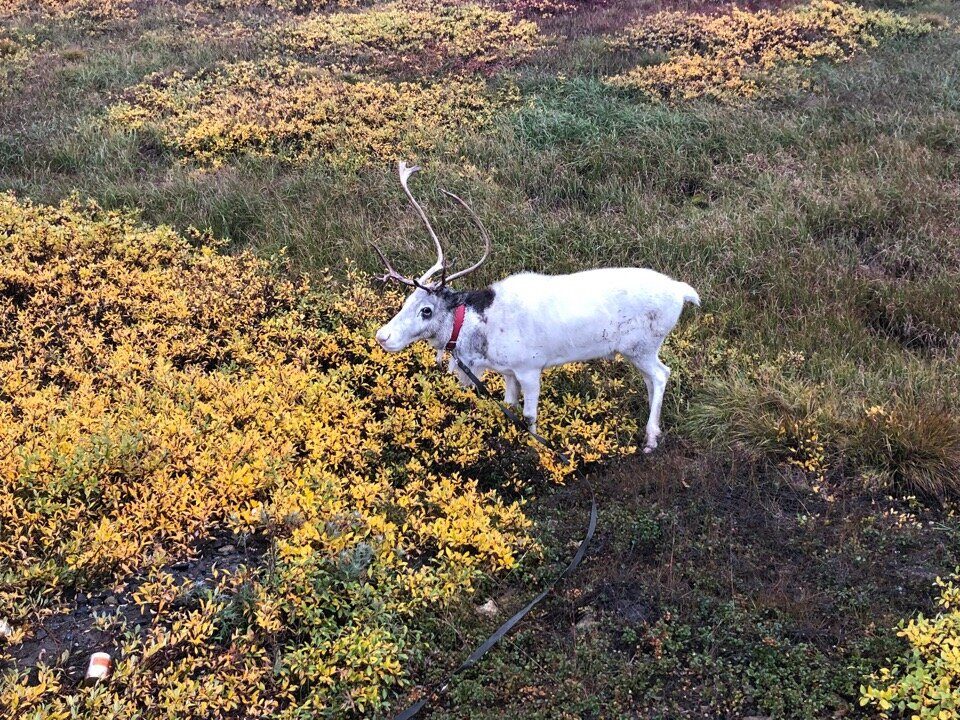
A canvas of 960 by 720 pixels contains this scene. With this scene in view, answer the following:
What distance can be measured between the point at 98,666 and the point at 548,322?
3942 millimetres

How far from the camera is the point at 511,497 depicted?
6156mm

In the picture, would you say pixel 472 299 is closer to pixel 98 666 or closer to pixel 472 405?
pixel 472 405

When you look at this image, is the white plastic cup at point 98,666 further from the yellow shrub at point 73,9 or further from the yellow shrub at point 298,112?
Result: the yellow shrub at point 73,9

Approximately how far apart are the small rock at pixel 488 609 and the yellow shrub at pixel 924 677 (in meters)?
2.14

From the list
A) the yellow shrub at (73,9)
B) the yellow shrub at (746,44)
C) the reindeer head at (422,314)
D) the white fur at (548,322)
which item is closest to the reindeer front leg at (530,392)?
the white fur at (548,322)

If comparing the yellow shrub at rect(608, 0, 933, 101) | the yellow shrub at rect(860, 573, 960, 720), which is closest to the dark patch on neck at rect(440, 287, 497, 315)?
the yellow shrub at rect(860, 573, 960, 720)

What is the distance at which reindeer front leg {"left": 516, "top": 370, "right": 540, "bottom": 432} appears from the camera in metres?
6.42

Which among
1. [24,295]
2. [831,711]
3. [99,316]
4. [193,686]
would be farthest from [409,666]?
[24,295]

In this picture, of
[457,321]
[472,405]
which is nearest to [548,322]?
[457,321]

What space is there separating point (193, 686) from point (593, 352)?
156 inches

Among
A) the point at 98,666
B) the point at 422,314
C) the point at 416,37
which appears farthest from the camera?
the point at 416,37

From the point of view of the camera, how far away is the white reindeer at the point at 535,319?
625 cm

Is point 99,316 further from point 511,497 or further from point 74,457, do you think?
point 511,497

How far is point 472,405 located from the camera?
22.9 feet
